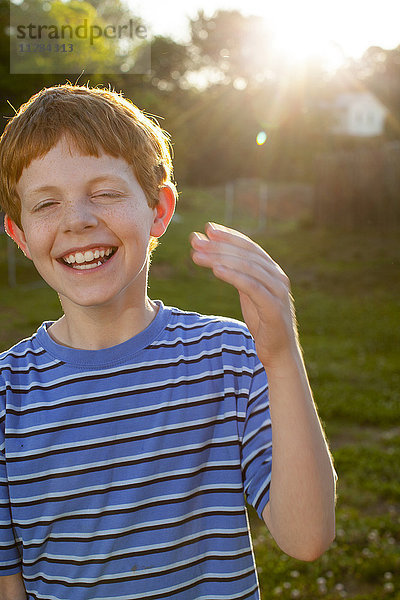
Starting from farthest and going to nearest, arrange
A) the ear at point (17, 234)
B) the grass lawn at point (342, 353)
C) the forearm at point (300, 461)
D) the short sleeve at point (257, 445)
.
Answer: the grass lawn at point (342, 353) → the ear at point (17, 234) → the short sleeve at point (257, 445) → the forearm at point (300, 461)

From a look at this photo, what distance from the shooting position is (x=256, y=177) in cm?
2750

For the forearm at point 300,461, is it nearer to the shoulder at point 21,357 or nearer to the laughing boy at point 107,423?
the laughing boy at point 107,423

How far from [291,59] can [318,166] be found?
13056 mm

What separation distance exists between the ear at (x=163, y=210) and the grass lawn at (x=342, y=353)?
247cm

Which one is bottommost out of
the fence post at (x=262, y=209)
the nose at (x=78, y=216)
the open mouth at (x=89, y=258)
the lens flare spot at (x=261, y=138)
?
the fence post at (x=262, y=209)

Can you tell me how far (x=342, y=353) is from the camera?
7535mm

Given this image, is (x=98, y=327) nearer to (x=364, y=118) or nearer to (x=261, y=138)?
(x=261, y=138)

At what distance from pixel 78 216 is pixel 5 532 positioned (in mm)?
786

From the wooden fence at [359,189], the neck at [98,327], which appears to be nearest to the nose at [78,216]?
the neck at [98,327]

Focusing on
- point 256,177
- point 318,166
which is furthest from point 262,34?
point 318,166

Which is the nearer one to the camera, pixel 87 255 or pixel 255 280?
pixel 255 280

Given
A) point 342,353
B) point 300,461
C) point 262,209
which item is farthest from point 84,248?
point 262,209

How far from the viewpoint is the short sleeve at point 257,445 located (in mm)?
1457

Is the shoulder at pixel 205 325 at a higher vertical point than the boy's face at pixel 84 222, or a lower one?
lower
